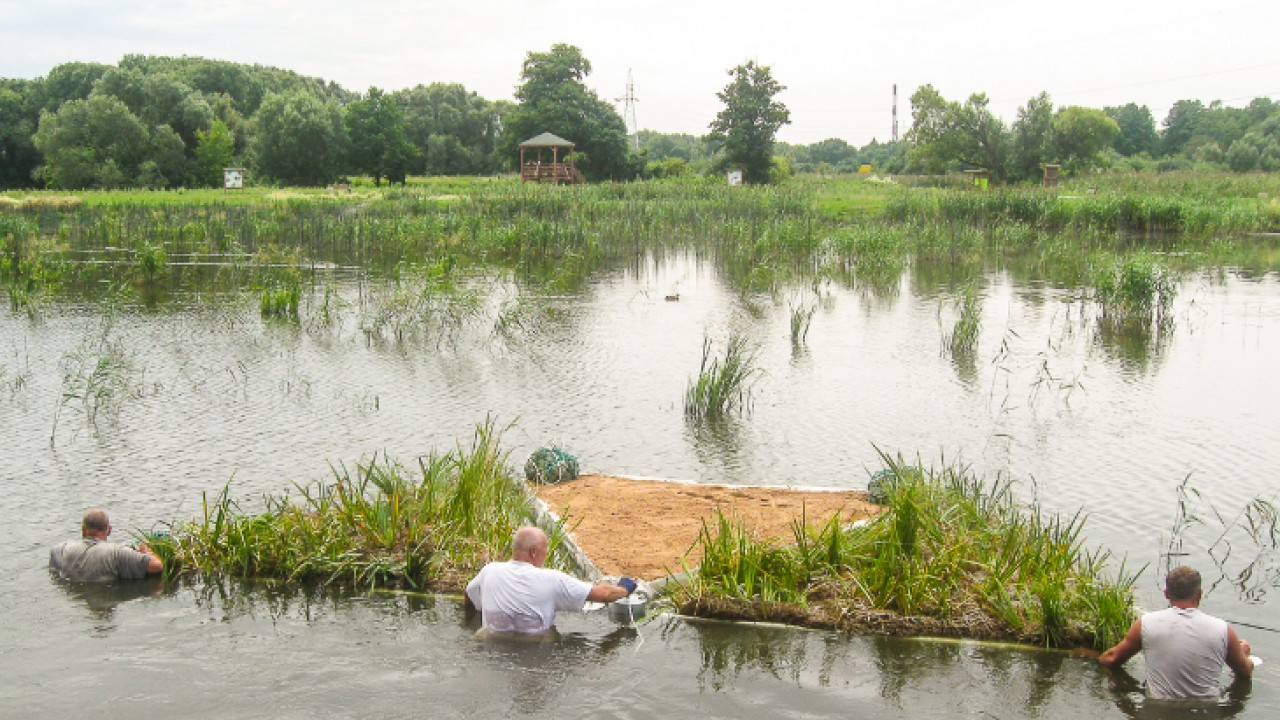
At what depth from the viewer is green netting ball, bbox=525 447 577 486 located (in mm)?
11156

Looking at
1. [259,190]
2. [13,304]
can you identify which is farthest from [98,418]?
[259,190]

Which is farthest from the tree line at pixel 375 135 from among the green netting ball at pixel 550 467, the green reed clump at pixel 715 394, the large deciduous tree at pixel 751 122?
the green netting ball at pixel 550 467

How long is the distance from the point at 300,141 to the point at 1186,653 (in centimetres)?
6684

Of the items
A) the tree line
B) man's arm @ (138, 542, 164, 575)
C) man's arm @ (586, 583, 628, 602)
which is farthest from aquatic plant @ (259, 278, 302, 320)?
the tree line

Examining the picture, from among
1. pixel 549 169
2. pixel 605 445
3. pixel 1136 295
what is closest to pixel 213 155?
pixel 549 169

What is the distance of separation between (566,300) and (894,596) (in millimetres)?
17704

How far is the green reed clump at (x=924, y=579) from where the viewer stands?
772 centimetres

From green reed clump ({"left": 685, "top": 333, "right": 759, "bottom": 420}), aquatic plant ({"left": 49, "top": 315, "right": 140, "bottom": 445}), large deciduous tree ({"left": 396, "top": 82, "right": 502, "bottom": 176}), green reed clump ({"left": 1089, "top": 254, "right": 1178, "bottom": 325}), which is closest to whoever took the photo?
aquatic plant ({"left": 49, "top": 315, "right": 140, "bottom": 445})

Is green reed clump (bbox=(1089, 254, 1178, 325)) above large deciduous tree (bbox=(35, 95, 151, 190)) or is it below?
below

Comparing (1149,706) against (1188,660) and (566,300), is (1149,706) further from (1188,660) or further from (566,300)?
(566,300)

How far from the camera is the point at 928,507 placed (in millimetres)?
9008

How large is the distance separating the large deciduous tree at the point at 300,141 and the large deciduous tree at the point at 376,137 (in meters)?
0.86

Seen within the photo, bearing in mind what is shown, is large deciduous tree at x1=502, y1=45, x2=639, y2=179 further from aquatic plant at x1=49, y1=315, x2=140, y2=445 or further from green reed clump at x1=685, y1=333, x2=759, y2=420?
green reed clump at x1=685, y1=333, x2=759, y2=420

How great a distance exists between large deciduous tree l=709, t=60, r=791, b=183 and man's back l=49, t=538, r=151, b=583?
60055 mm
